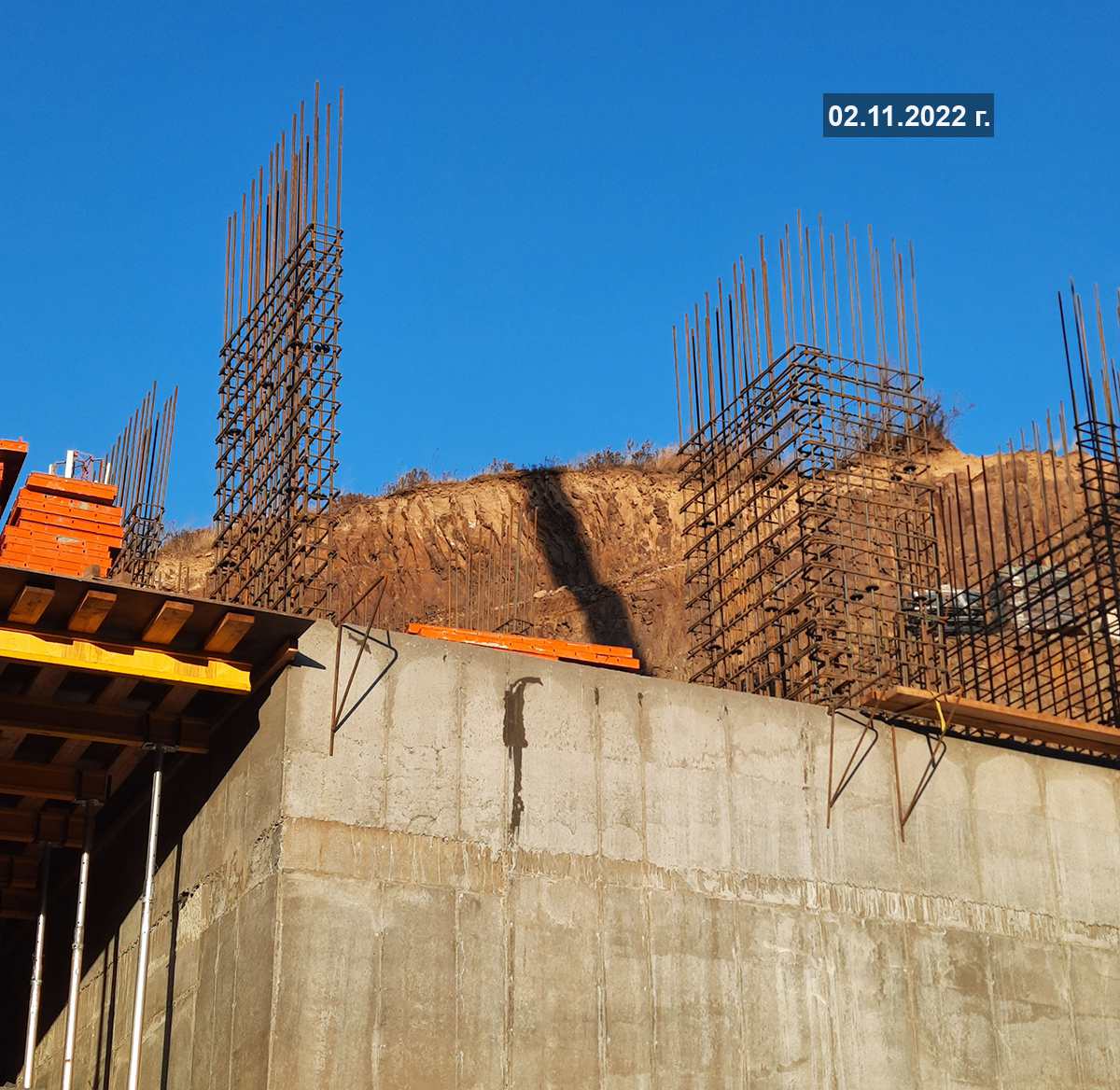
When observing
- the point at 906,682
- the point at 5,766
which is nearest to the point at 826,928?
the point at 906,682

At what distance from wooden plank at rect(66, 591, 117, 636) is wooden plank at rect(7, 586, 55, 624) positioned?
0.84 ft

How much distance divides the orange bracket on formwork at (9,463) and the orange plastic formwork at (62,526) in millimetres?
413

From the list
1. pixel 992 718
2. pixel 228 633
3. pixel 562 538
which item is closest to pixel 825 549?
pixel 992 718

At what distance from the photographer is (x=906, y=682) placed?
61.0 ft

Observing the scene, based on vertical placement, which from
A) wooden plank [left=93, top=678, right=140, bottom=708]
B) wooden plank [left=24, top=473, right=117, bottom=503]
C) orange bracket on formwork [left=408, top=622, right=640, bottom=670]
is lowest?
wooden plank [left=93, top=678, right=140, bottom=708]

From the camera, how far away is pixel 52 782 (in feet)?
57.0

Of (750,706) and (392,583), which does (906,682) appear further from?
(392,583)

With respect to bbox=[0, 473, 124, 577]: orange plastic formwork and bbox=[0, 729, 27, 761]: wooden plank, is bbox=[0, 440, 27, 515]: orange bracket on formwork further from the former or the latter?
bbox=[0, 729, 27, 761]: wooden plank

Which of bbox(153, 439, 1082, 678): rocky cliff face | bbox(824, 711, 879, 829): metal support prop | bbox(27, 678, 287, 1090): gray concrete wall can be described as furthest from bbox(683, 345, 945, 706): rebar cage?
bbox(153, 439, 1082, 678): rocky cliff face

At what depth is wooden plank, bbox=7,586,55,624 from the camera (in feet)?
45.6

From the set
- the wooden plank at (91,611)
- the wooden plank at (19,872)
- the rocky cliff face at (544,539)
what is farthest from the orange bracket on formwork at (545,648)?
the rocky cliff face at (544,539)

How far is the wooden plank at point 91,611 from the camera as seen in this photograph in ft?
46.2

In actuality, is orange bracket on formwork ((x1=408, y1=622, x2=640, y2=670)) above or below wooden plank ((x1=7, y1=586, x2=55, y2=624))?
above

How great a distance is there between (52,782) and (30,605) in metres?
3.94
